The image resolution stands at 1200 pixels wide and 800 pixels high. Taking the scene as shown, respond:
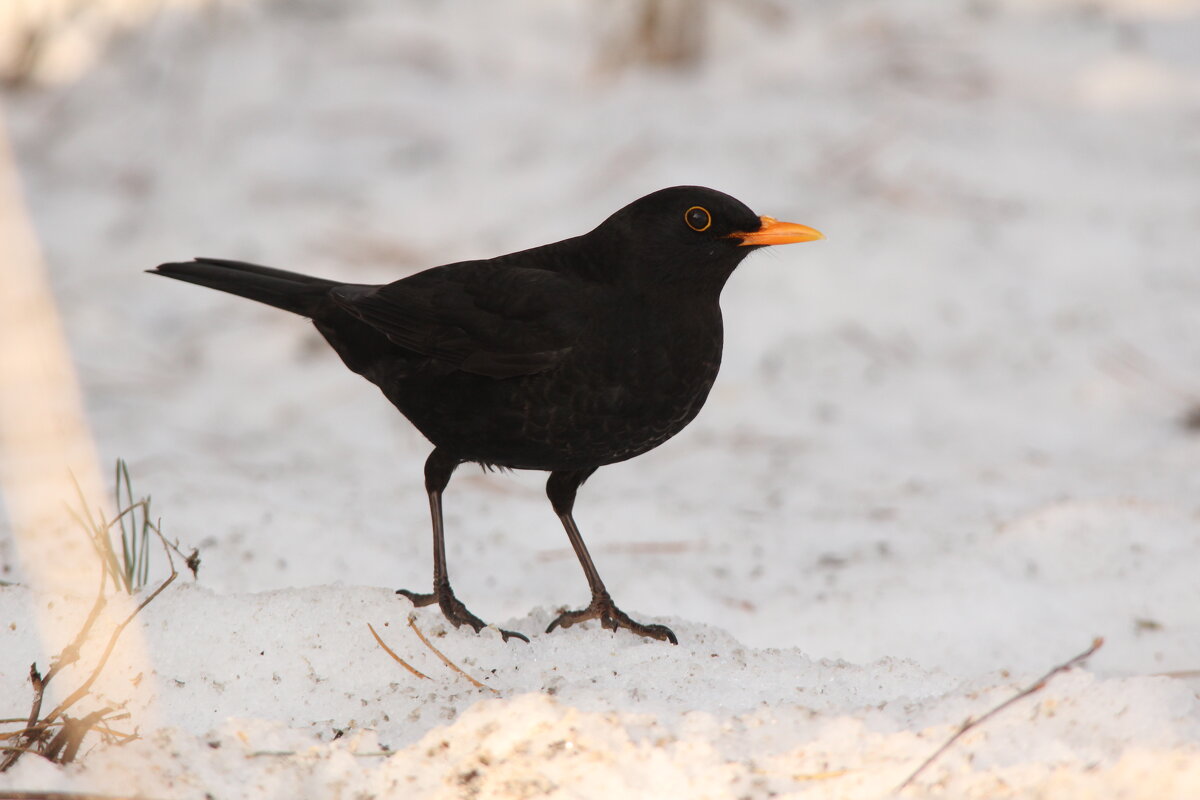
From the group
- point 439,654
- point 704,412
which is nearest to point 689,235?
point 439,654

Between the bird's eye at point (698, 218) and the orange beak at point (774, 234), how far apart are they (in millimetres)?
75

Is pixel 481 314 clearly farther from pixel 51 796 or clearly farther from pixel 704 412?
pixel 704 412

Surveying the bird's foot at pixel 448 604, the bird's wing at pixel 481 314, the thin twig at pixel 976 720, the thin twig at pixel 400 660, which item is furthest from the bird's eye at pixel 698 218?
the thin twig at pixel 976 720

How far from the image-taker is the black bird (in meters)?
3.04

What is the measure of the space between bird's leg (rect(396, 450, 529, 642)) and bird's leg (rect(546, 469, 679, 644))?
21 cm

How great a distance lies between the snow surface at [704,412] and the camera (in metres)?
2.21

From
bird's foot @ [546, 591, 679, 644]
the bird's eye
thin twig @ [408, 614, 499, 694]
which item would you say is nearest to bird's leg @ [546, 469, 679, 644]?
bird's foot @ [546, 591, 679, 644]

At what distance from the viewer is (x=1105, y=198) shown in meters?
7.09

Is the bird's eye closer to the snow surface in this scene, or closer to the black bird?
the black bird

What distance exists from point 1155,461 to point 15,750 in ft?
13.9

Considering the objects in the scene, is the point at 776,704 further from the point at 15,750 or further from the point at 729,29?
the point at 729,29

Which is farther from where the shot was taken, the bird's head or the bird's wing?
the bird's head

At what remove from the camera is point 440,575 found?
326cm

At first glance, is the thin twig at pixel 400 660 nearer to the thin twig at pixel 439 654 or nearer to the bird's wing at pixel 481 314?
the thin twig at pixel 439 654
